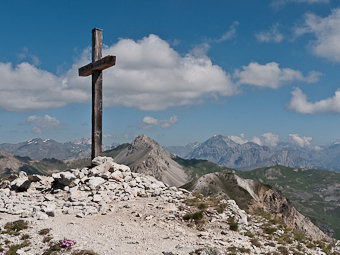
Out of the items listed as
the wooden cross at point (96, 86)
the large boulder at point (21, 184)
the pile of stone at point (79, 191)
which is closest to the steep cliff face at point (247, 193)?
the pile of stone at point (79, 191)

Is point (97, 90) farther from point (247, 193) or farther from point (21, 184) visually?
point (247, 193)

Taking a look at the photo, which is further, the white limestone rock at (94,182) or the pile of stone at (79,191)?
the white limestone rock at (94,182)

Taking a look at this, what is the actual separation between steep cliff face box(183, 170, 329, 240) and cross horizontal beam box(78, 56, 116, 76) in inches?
2297

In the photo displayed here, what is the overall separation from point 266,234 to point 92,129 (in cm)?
1461

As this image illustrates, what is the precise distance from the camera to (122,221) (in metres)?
17.3

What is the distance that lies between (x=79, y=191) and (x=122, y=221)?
5.37m

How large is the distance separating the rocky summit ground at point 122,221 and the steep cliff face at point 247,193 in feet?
192

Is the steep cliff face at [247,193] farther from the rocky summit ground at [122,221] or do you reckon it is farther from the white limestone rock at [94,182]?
the white limestone rock at [94,182]

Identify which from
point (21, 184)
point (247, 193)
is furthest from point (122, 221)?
point (247, 193)

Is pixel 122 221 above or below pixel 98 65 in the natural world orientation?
below

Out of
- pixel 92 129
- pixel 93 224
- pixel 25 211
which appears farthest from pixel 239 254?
pixel 92 129

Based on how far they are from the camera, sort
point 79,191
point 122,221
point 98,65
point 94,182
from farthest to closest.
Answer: point 98,65
point 94,182
point 79,191
point 122,221

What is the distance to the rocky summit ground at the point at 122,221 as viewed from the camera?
1458cm

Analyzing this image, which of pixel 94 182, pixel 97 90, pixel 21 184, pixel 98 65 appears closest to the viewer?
pixel 94 182
